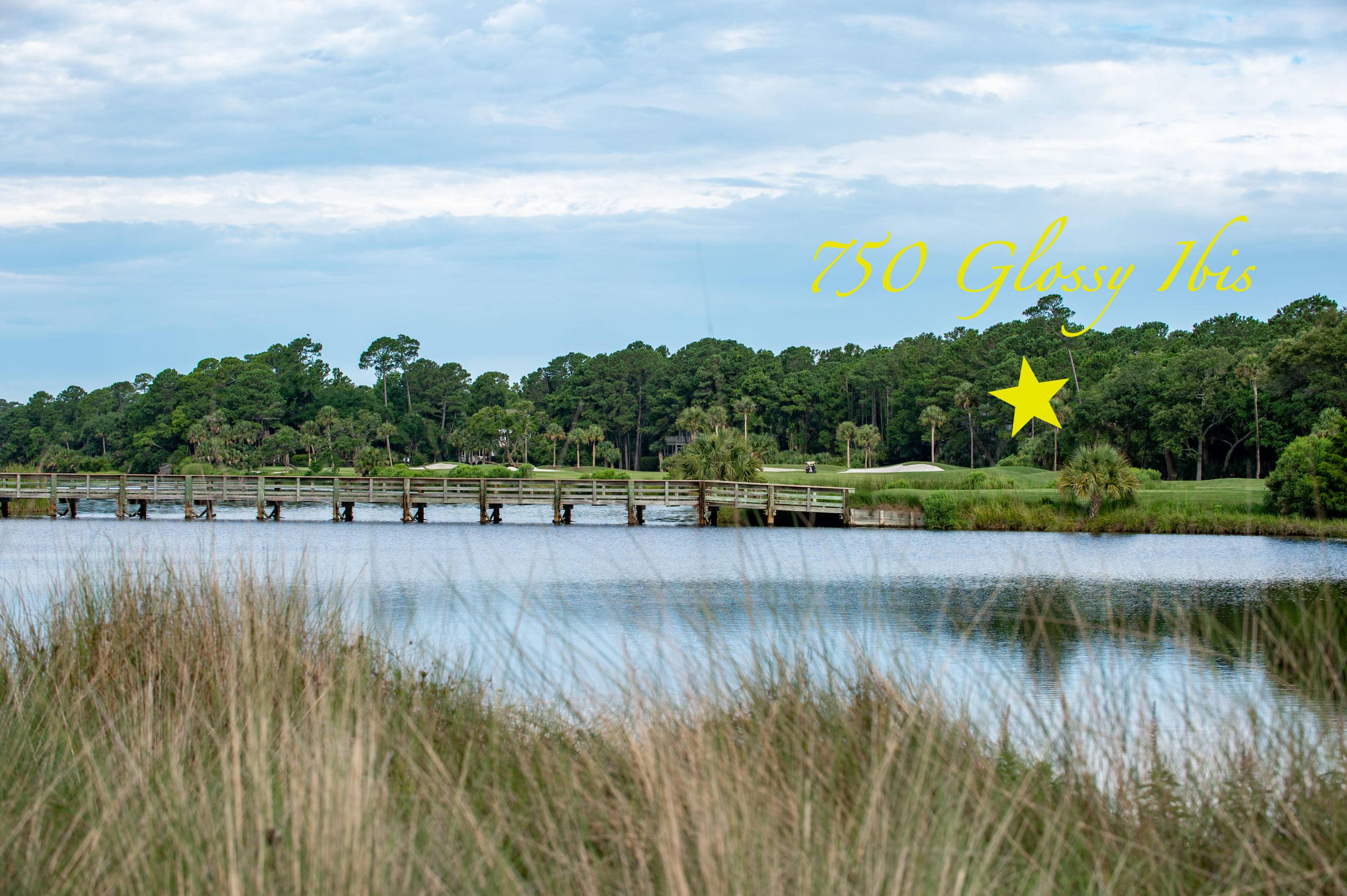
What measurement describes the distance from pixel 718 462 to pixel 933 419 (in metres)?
42.3

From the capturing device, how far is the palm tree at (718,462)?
44812mm

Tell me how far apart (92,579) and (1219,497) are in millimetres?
35503

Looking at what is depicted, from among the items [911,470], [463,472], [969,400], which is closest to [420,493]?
[463,472]

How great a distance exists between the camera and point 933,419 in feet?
274

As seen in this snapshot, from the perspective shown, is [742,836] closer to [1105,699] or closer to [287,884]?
[287,884]

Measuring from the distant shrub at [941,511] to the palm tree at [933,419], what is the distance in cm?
4391

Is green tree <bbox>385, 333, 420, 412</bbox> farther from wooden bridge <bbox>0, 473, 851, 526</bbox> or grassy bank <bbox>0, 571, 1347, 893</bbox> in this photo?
grassy bank <bbox>0, 571, 1347, 893</bbox>

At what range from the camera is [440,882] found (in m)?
3.17

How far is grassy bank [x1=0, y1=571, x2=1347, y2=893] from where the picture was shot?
3217 mm

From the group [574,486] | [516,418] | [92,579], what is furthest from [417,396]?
[92,579]

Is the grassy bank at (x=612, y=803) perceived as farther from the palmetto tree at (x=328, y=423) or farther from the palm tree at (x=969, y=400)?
the palmetto tree at (x=328, y=423)

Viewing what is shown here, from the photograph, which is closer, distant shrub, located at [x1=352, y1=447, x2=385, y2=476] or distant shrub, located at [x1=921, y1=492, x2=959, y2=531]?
distant shrub, located at [x1=921, y1=492, x2=959, y2=531]

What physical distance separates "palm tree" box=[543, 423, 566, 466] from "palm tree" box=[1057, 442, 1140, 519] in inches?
2730

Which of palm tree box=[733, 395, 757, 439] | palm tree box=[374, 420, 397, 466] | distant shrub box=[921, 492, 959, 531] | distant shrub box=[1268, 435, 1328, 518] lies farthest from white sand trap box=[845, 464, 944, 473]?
palm tree box=[374, 420, 397, 466]
